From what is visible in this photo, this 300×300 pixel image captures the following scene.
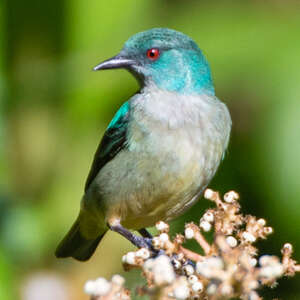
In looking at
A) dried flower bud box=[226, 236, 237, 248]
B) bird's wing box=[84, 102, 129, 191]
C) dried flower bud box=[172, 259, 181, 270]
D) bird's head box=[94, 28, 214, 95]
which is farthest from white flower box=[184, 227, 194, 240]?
bird's head box=[94, 28, 214, 95]

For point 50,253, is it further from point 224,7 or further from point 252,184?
point 224,7

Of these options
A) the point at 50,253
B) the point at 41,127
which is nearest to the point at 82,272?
→ the point at 50,253

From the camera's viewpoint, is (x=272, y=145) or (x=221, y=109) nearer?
(x=272, y=145)

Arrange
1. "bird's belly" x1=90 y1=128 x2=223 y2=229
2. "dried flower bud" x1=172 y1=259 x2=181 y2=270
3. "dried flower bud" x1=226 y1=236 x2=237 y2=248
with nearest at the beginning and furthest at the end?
"dried flower bud" x1=226 y1=236 x2=237 y2=248, "dried flower bud" x1=172 y1=259 x2=181 y2=270, "bird's belly" x1=90 y1=128 x2=223 y2=229

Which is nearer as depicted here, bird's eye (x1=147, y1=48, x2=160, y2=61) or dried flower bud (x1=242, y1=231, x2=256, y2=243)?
dried flower bud (x1=242, y1=231, x2=256, y2=243)

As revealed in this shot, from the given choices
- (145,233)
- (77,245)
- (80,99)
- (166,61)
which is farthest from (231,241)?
(77,245)

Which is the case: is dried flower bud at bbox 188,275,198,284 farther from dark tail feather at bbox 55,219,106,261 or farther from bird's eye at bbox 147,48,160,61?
dark tail feather at bbox 55,219,106,261

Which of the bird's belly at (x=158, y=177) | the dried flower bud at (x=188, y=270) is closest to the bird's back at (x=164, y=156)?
the bird's belly at (x=158, y=177)

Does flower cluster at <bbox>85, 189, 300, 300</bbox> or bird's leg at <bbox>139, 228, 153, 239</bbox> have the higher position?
flower cluster at <bbox>85, 189, 300, 300</bbox>
